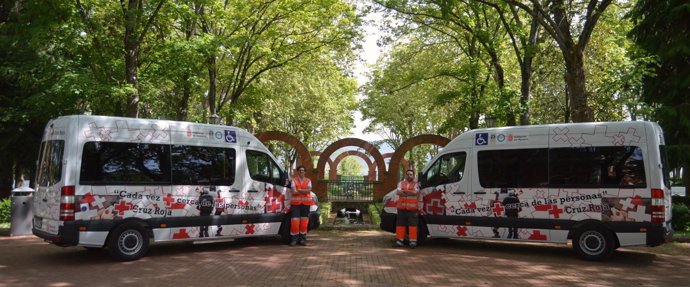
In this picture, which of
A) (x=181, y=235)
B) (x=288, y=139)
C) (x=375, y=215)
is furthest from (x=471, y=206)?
(x=288, y=139)

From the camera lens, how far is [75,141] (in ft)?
28.3

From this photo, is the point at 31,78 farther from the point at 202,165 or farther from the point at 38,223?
the point at 202,165

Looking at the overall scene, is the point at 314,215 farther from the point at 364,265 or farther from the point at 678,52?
the point at 678,52

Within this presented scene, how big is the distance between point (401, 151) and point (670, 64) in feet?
35.1

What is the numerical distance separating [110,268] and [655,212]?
931 centimetres

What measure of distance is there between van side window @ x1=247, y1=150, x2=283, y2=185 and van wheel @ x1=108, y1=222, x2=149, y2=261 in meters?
2.55

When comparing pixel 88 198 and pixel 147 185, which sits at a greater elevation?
pixel 147 185

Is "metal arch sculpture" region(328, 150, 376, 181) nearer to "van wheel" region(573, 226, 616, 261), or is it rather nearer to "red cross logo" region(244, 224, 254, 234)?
"red cross logo" region(244, 224, 254, 234)

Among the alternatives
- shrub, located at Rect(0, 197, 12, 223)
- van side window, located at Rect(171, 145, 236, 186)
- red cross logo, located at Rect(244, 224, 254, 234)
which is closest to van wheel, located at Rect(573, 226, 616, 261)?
red cross logo, located at Rect(244, 224, 254, 234)

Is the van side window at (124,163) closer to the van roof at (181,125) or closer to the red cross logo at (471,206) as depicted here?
the van roof at (181,125)

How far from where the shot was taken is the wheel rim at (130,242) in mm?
9078

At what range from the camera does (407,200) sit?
10.8 m

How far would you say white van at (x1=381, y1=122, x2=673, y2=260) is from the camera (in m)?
9.05

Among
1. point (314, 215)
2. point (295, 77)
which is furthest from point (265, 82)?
point (314, 215)
